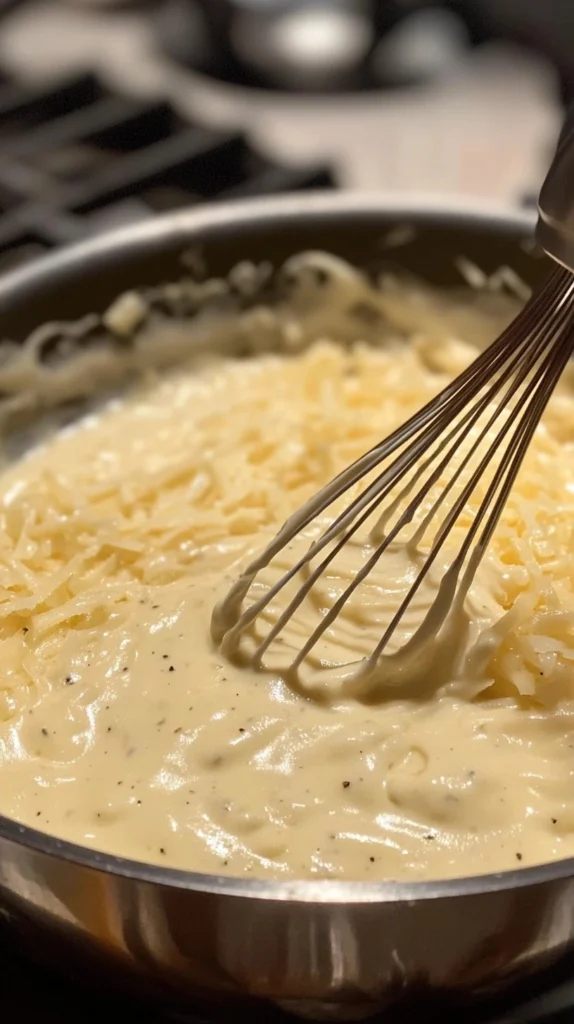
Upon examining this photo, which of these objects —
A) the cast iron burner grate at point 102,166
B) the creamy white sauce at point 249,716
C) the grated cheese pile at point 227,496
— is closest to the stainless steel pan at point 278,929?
the creamy white sauce at point 249,716

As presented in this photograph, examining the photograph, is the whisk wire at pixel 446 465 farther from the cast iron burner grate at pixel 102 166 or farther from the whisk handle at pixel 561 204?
the cast iron burner grate at pixel 102 166

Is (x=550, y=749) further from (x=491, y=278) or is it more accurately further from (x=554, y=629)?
(x=491, y=278)

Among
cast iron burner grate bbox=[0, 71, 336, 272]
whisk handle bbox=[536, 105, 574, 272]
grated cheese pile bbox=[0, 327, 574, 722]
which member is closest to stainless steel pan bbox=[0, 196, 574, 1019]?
grated cheese pile bbox=[0, 327, 574, 722]

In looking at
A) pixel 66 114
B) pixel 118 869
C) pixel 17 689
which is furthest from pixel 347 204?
pixel 118 869

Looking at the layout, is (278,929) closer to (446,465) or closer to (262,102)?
(446,465)

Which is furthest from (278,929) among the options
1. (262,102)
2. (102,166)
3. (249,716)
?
(262,102)

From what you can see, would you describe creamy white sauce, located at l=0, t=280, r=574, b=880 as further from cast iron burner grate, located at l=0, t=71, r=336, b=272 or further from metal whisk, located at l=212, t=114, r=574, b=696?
cast iron burner grate, located at l=0, t=71, r=336, b=272

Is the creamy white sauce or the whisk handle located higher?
the whisk handle
